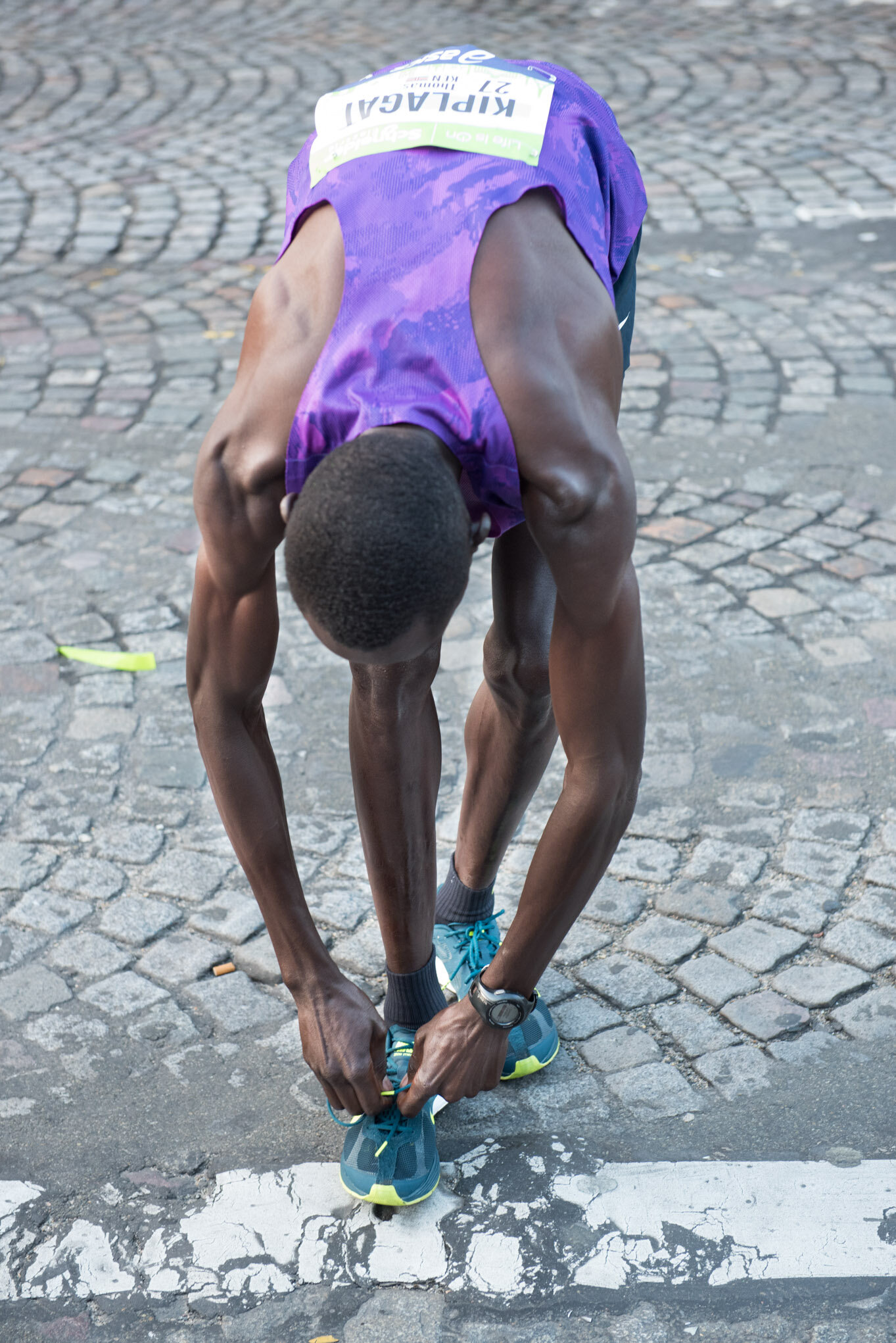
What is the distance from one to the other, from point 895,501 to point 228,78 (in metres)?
7.11

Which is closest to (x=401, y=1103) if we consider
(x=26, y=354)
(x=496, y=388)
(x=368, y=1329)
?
(x=368, y=1329)

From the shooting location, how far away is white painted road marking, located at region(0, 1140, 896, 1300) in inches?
89.8

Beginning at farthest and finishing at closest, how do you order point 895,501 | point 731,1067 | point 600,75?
1. point 600,75
2. point 895,501
3. point 731,1067

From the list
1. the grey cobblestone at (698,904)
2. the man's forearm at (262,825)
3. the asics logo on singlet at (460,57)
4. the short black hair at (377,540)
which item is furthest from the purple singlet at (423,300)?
the grey cobblestone at (698,904)

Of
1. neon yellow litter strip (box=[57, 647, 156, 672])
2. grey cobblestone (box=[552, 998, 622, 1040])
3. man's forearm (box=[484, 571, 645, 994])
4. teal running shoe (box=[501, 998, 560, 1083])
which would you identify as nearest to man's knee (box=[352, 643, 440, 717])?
man's forearm (box=[484, 571, 645, 994])

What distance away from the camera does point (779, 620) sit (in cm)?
410

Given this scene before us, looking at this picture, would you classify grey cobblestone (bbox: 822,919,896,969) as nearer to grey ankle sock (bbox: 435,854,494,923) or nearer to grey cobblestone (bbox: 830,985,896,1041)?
grey cobblestone (bbox: 830,985,896,1041)

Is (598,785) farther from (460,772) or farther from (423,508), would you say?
(460,772)

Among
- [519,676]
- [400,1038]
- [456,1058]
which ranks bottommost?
[400,1038]

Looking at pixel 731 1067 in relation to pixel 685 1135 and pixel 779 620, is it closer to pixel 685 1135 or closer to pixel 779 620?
pixel 685 1135

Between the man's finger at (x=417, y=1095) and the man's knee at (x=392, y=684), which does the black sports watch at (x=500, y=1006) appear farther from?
the man's knee at (x=392, y=684)

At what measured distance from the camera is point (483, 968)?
9.02ft

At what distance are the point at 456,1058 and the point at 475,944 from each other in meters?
0.58

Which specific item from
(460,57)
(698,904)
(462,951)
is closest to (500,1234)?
(462,951)
